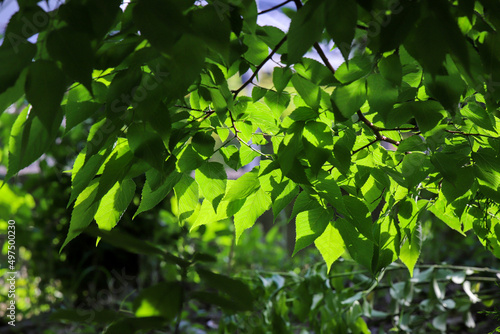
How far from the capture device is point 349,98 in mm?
515

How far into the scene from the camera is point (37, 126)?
425 mm

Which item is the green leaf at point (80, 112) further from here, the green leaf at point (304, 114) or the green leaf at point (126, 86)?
the green leaf at point (304, 114)

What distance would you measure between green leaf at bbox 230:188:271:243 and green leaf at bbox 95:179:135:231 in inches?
7.3

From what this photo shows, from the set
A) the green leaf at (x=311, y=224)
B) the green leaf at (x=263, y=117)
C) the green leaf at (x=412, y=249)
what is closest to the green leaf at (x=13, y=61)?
the green leaf at (x=263, y=117)

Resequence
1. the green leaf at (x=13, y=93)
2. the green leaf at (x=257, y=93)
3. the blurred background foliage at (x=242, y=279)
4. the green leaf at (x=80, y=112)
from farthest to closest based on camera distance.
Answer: the blurred background foliage at (x=242, y=279) → the green leaf at (x=257, y=93) → the green leaf at (x=80, y=112) → the green leaf at (x=13, y=93)

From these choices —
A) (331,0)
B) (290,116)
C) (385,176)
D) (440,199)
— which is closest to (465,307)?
(440,199)

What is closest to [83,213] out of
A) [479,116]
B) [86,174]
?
[86,174]

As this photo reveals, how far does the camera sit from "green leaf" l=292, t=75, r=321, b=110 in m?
0.56

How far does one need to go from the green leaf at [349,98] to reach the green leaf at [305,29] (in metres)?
0.11

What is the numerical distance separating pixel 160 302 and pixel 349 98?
1.04ft

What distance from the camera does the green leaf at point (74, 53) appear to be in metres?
0.37

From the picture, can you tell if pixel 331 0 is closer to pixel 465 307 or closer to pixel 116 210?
pixel 116 210

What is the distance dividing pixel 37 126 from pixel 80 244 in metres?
2.75

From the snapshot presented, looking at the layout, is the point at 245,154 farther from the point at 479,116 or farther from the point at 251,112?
the point at 479,116
